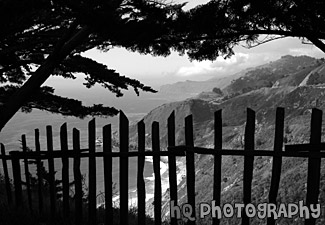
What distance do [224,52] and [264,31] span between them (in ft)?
3.56

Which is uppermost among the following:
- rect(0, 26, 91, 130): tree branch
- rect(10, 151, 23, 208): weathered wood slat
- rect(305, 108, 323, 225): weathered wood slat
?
rect(0, 26, 91, 130): tree branch

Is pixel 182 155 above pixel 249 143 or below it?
below

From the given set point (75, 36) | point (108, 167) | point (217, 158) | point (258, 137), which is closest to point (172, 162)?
point (217, 158)

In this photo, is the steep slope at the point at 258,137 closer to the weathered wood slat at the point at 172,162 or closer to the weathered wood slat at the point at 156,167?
the weathered wood slat at the point at 156,167

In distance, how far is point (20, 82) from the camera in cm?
1145

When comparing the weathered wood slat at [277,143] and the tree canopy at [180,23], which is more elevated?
the tree canopy at [180,23]

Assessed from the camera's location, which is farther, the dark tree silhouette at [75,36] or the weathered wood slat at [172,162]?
the dark tree silhouette at [75,36]

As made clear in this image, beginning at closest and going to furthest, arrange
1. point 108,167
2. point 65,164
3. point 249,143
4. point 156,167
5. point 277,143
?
point 277,143, point 249,143, point 156,167, point 108,167, point 65,164

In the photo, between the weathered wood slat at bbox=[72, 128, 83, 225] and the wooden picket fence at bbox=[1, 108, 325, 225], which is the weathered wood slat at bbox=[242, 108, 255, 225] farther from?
the weathered wood slat at bbox=[72, 128, 83, 225]

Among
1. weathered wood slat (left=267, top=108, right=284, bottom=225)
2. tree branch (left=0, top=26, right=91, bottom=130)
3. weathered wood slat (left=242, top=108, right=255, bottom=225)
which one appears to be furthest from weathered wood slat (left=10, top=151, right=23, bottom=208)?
weathered wood slat (left=267, top=108, right=284, bottom=225)

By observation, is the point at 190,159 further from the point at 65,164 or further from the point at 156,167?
the point at 65,164

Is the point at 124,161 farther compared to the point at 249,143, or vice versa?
the point at 124,161

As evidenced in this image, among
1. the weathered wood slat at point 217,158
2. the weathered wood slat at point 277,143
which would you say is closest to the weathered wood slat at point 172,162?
the weathered wood slat at point 217,158

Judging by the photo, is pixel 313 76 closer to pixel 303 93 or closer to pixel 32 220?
pixel 303 93
